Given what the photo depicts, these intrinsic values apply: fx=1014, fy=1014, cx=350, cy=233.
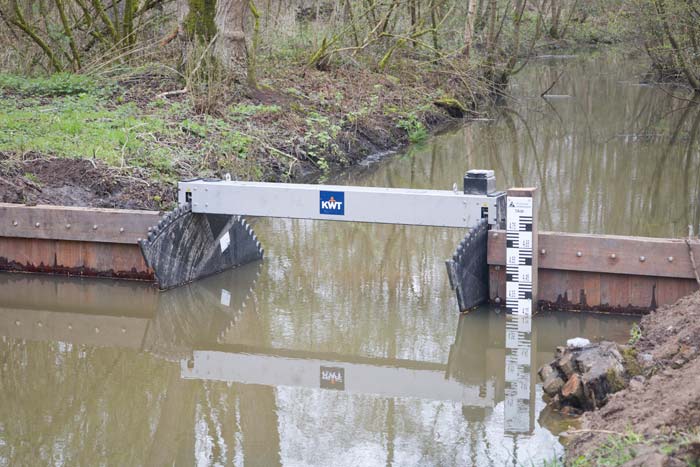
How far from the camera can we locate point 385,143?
2039 centimetres

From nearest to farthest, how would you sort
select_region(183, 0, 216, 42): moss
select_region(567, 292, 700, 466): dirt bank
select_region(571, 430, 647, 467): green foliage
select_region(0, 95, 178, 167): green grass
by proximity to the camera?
select_region(567, 292, 700, 466): dirt bank → select_region(571, 430, 647, 467): green foliage → select_region(0, 95, 178, 167): green grass → select_region(183, 0, 216, 42): moss

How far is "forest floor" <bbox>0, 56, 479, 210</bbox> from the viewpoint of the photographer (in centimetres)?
1224

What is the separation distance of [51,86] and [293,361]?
11.5 m

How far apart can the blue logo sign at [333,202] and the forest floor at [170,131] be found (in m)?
3.45

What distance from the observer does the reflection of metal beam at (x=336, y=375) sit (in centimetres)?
736

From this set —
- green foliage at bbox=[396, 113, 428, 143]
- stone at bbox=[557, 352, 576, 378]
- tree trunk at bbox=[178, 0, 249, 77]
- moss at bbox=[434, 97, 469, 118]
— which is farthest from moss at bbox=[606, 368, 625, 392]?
moss at bbox=[434, 97, 469, 118]

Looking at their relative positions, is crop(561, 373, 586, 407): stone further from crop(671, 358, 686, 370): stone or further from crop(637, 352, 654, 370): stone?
crop(671, 358, 686, 370): stone

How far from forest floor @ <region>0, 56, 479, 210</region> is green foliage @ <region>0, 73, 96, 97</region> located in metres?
0.02

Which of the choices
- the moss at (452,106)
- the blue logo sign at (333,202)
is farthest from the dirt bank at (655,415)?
the moss at (452,106)

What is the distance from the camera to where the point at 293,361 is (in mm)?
8070

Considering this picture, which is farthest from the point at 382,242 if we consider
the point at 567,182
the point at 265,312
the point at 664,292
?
the point at 567,182

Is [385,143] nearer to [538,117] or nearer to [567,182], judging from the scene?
[567,182]

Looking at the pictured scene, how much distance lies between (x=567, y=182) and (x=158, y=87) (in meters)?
7.34

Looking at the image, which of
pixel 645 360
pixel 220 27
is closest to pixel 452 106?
pixel 220 27
